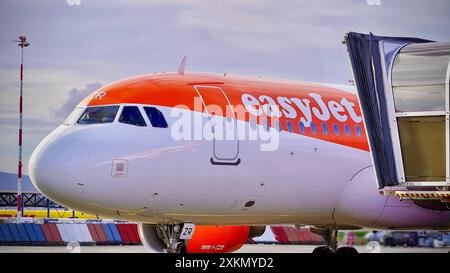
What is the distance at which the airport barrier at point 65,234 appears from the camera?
34.6 meters

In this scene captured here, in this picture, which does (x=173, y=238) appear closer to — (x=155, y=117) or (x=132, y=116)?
(x=155, y=117)

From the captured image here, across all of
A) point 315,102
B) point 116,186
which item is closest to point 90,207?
point 116,186

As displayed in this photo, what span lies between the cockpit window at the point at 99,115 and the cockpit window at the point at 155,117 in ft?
2.04

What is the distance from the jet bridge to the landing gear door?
14.8ft

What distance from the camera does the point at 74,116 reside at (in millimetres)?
18469

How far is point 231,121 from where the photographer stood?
61.7ft

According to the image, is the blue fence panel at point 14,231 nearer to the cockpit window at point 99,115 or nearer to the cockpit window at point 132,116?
the cockpit window at point 99,115

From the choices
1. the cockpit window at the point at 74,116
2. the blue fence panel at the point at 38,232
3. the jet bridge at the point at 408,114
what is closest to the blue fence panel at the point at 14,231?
the blue fence panel at the point at 38,232

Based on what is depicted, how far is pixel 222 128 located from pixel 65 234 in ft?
62.9

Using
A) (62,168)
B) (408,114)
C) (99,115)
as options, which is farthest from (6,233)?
(408,114)

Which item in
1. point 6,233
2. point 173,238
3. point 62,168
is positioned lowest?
point 6,233

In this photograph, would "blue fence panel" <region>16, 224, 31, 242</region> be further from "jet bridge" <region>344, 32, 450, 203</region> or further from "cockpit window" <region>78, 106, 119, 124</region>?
"jet bridge" <region>344, 32, 450, 203</region>

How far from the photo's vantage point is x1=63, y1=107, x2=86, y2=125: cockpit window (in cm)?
1825
